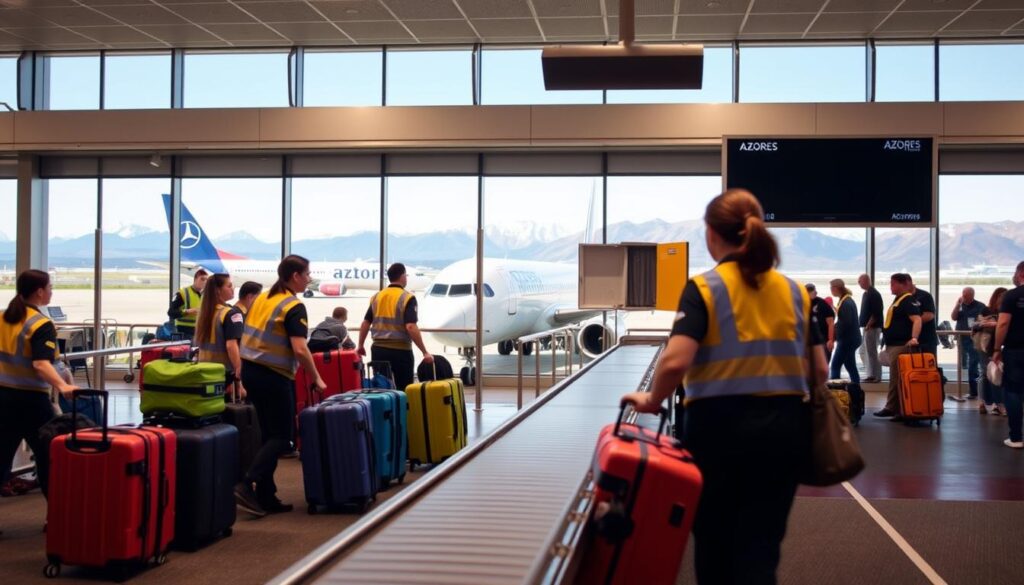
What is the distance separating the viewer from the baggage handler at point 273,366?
5801mm

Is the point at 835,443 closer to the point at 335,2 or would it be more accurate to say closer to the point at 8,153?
the point at 335,2

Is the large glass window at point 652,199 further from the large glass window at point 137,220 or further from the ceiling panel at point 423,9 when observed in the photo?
the large glass window at point 137,220

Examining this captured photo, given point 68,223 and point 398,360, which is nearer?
point 398,360

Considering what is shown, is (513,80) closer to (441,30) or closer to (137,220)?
(441,30)

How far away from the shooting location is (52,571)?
457cm

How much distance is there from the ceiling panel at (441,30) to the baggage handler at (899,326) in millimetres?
6512

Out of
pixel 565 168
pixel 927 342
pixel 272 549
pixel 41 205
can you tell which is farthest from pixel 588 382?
pixel 41 205

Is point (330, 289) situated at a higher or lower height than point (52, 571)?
higher

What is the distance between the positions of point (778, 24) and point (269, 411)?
960 centimetres

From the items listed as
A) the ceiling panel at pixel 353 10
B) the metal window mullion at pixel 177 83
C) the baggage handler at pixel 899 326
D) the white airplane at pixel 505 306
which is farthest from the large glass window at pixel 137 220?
the baggage handler at pixel 899 326

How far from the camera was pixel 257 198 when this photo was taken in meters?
14.9

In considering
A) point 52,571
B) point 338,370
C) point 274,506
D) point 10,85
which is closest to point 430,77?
point 10,85

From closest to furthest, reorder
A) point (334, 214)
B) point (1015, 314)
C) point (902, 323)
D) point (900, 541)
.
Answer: point (900, 541), point (1015, 314), point (902, 323), point (334, 214)

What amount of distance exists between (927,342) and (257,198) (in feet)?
32.3
